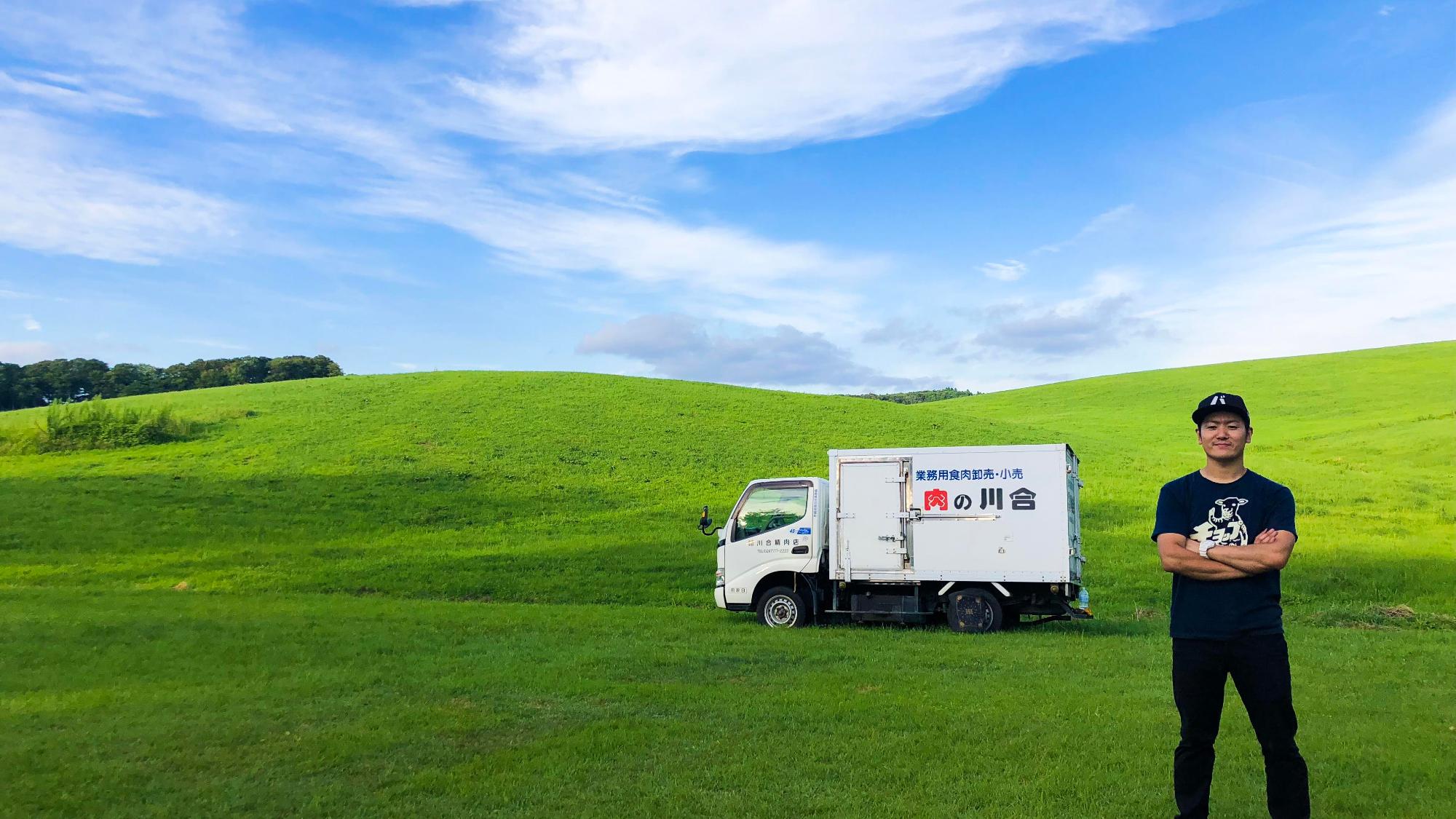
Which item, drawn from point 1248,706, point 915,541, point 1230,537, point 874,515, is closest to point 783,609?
point 874,515

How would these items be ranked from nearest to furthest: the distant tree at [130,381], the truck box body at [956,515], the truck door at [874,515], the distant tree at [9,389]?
the truck box body at [956,515] < the truck door at [874,515] < the distant tree at [9,389] < the distant tree at [130,381]

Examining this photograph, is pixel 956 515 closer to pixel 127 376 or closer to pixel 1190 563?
pixel 1190 563

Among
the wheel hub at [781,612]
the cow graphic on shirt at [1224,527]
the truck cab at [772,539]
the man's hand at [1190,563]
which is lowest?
the wheel hub at [781,612]

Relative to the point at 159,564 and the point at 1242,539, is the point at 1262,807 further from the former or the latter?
the point at 159,564

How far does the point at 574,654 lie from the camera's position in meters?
14.4

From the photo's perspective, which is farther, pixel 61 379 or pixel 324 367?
pixel 324 367

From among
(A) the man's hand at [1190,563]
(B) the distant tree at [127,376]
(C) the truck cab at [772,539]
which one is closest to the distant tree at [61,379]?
(B) the distant tree at [127,376]

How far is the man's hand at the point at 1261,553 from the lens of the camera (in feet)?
17.0

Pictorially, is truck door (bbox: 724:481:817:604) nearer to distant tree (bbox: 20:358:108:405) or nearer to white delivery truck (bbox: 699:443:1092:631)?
white delivery truck (bbox: 699:443:1092:631)

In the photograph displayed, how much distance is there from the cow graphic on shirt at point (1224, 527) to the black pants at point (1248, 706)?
0.56m

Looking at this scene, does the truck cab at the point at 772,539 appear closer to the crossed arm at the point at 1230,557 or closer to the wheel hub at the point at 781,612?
the wheel hub at the point at 781,612

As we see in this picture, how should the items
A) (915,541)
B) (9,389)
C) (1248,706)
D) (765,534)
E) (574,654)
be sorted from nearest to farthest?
(1248,706), (574,654), (915,541), (765,534), (9,389)


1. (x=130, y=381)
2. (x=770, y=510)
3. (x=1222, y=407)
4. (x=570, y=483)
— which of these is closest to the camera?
(x=1222, y=407)

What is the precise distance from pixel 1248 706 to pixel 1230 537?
3.44 ft
